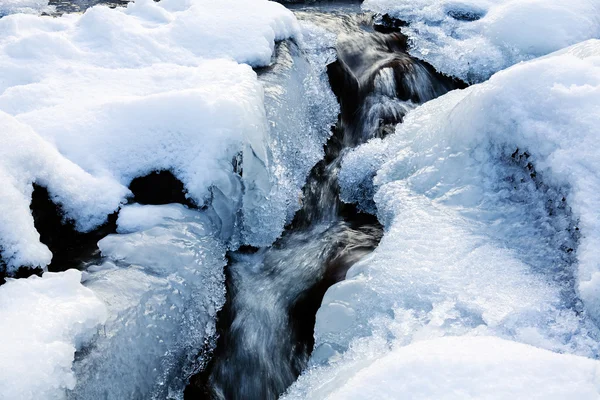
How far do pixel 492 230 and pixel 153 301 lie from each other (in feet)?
6.21

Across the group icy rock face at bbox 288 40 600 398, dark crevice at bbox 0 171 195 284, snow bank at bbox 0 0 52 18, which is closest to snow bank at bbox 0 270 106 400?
dark crevice at bbox 0 171 195 284

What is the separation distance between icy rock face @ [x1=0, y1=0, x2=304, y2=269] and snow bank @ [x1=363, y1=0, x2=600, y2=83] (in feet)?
7.92

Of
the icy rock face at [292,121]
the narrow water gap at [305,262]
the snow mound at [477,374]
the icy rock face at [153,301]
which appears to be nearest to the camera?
the snow mound at [477,374]

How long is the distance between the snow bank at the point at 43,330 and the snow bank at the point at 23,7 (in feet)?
17.3

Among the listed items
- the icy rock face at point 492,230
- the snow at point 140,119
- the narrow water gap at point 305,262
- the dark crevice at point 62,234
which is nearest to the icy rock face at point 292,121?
the snow at point 140,119

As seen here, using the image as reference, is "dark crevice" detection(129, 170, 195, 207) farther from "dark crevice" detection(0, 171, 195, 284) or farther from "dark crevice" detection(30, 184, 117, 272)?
"dark crevice" detection(30, 184, 117, 272)

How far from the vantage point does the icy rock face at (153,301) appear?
7.10 feet

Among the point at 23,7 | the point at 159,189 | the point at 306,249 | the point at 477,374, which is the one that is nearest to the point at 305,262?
the point at 306,249

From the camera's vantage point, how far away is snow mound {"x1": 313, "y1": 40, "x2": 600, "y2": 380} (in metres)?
2.26

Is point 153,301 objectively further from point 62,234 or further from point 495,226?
point 495,226

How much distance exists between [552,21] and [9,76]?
5.21m

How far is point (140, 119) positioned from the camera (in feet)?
10.1

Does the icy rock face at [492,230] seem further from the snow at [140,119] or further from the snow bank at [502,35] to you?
the snow bank at [502,35]

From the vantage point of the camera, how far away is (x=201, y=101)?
3160 mm
